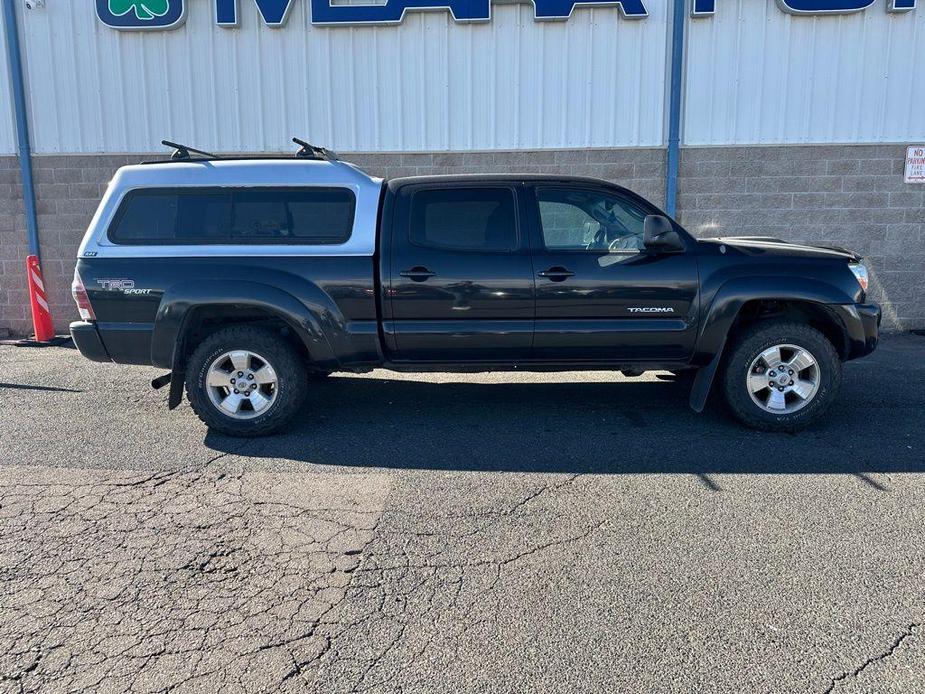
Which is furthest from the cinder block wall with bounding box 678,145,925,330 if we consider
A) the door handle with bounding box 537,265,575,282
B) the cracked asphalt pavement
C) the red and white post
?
the red and white post

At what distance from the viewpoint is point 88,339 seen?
5227 mm

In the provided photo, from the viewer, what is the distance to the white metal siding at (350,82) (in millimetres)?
9344

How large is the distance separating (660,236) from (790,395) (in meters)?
1.57

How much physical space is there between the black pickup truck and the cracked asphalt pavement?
54 cm

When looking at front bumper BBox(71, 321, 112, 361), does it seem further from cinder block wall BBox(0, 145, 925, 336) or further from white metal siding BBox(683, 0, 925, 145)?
white metal siding BBox(683, 0, 925, 145)

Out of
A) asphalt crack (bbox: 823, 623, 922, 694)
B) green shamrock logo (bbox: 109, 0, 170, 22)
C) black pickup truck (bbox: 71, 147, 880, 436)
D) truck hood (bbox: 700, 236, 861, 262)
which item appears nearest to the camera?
asphalt crack (bbox: 823, 623, 922, 694)

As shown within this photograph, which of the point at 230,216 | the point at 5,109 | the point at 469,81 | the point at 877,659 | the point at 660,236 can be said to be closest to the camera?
the point at 877,659

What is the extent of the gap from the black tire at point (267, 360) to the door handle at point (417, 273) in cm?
106

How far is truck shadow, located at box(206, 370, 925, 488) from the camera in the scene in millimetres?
4664

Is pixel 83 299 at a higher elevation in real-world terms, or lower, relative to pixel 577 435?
higher

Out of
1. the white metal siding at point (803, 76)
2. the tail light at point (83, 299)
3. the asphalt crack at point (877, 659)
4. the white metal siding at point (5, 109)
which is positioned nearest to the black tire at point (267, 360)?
the tail light at point (83, 299)

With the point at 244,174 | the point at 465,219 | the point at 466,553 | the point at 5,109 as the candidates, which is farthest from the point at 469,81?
the point at 466,553

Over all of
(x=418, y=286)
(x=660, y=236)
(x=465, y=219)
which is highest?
(x=465, y=219)

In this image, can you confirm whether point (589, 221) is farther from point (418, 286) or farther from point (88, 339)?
point (88, 339)
